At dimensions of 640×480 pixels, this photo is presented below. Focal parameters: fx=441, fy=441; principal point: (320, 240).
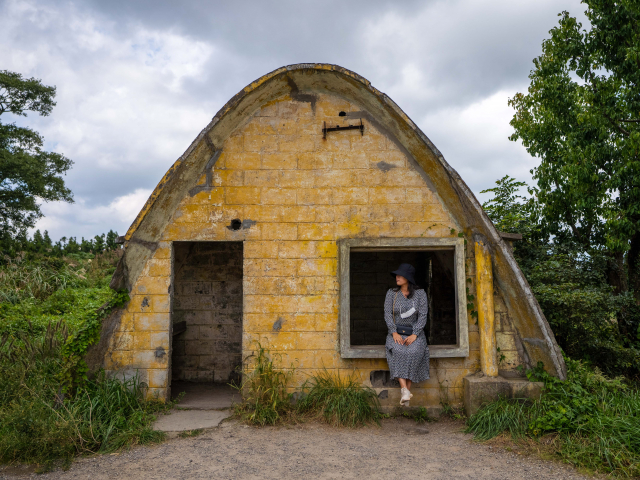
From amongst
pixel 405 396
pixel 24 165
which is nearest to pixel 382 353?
pixel 405 396

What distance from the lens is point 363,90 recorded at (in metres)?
5.09

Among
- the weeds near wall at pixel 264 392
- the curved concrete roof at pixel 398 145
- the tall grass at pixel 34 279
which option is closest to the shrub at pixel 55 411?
the weeds near wall at pixel 264 392

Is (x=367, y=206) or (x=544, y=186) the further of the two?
(x=544, y=186)

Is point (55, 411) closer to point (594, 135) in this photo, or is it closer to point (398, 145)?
point (398, 145)

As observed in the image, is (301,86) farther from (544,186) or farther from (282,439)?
(544,186)

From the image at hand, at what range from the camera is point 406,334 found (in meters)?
4.80

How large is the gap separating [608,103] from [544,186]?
1878 millimetres

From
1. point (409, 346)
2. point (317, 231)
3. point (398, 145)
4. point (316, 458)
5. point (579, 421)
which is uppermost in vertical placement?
point (398, 145)

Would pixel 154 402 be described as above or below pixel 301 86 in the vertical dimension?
below

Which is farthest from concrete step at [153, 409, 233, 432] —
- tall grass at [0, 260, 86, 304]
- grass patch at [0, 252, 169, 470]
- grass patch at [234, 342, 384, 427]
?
tall grass at [0, 260, 86, 304]

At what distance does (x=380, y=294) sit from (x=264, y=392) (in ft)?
12.7

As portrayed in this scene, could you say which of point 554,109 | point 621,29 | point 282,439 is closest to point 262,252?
point 282,439

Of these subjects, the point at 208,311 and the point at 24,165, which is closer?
the point at 208,311

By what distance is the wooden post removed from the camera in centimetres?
490
